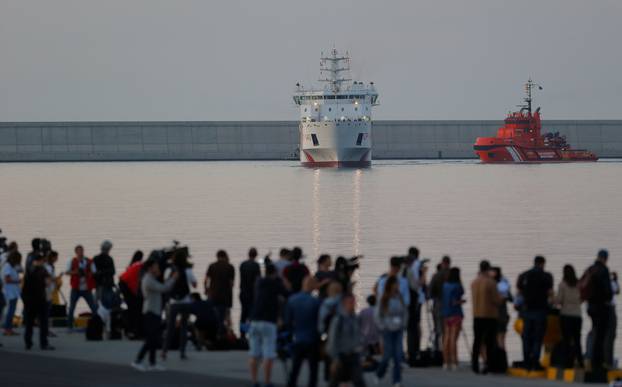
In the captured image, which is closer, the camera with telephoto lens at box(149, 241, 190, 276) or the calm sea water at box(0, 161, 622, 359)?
the camera with telephoto lens at box(149, 241, 190, 276)

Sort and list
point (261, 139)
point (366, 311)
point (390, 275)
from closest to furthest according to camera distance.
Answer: point (390, 275), point (366, 311), point (261, 139)

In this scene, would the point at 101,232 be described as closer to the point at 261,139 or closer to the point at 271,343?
the point at 271,343

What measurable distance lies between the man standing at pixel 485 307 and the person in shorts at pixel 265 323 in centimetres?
301

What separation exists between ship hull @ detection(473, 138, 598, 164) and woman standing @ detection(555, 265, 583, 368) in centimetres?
14814

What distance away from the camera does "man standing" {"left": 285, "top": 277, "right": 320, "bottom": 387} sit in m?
16.7

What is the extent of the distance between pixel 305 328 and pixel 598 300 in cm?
416

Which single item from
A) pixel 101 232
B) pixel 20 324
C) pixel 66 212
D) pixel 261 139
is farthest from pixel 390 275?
pixel 261 139

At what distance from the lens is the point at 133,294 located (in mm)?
21828

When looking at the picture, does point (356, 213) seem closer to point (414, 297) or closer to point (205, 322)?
point (205, 322)

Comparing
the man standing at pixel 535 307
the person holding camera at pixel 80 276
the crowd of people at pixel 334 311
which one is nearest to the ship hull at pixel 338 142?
the person holding camera at pixel 80 276

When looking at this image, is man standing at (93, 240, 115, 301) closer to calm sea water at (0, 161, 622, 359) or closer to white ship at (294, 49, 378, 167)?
calm sea water at (0, 161, 622, 359)

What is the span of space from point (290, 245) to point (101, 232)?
9.36 meters

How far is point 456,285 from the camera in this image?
64.3 ft

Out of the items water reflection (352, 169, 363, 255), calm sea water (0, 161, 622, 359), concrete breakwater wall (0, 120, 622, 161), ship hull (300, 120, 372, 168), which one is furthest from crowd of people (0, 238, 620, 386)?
concrete breakwater wall (0, 120, 622, 161)
